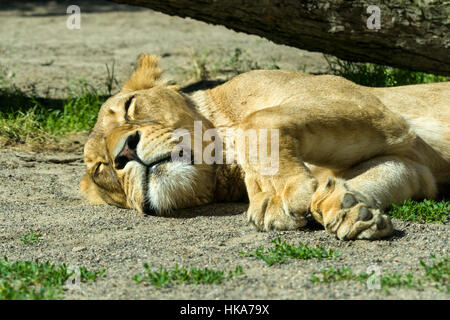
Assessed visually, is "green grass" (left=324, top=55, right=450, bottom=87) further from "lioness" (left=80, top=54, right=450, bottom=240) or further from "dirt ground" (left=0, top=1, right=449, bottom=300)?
"dirt ground" (left=0, top=1, right=449, bottom=300)

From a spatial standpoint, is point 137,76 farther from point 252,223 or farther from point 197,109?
point 252,223

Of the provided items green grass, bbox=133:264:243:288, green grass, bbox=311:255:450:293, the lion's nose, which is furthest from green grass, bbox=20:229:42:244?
green grass, bbox=311:255:450:293

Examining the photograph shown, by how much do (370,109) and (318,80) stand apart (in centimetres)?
51

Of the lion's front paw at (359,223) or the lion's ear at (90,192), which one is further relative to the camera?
the lion's ear at (90,192)

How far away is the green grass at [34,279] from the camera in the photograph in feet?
9.95

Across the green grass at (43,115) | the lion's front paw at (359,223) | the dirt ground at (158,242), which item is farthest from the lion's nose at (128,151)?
the green grass at (43,115)

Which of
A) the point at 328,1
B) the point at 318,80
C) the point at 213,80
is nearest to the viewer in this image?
the point at 318,80

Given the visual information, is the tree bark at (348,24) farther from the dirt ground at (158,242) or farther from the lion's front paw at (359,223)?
the lion's front paw at (359,223)

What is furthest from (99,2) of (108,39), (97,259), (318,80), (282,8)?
(97,259)

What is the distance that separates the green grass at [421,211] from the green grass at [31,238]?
2108 millimetres

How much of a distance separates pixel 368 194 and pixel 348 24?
2.04 meters

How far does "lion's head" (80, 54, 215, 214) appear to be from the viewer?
13.7ft

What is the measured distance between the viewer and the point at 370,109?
14.3 ft
